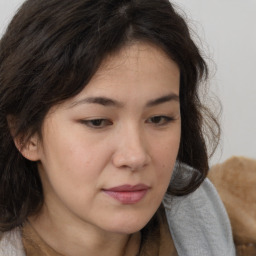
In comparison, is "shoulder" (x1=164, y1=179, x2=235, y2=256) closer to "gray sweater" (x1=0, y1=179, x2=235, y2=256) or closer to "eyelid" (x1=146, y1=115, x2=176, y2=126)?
"gray sweater" (x1=0, y1=179, x2=235, y2=256)

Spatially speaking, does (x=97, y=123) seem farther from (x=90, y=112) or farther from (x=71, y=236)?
(x=71, y=236)

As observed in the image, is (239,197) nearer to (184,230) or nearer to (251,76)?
(184,230)

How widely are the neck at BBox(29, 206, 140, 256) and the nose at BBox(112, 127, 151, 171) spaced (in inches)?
9.2

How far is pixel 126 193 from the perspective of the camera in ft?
3.66

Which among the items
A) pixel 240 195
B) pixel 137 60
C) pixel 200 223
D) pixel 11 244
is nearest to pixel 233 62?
pixel 240 195

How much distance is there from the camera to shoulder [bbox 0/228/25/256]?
3.96 ft

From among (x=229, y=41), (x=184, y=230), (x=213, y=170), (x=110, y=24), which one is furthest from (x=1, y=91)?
(x=229, y=41)

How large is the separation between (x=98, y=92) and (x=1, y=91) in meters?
0.21

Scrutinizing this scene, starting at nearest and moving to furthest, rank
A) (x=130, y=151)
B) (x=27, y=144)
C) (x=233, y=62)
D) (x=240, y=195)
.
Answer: (x=130, y=151) → (x=27, y=144) → (x=240, y=195) → (x=233, y=62)

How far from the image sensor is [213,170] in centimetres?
164

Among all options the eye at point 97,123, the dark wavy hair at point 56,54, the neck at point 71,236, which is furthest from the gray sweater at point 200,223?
the eye at point 97,123

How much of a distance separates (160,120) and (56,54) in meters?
0.23

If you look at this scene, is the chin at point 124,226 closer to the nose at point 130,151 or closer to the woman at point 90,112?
the woman at point 90,112

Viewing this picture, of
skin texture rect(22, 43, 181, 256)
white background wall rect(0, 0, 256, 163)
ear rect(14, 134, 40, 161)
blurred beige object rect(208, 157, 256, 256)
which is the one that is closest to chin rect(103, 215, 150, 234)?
skin texture rect(22, 43, 181, 256)
